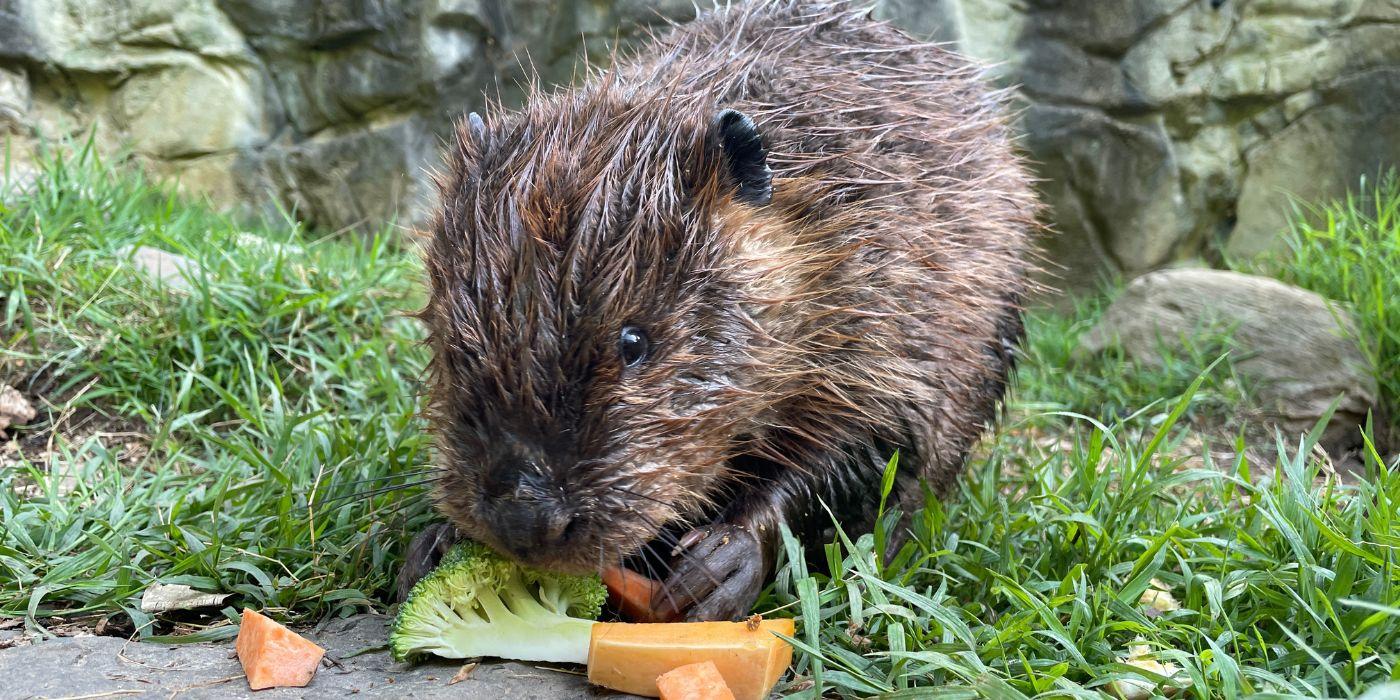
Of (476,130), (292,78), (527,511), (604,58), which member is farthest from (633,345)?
(292,78)

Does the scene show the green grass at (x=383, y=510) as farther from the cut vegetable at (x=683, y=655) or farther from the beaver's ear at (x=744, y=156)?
the beaver's ear at (x=744, y=156)

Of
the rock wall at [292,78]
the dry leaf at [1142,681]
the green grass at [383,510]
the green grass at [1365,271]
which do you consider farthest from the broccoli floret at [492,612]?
the rock wall at [292,78]

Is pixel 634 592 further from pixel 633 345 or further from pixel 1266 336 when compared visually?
pixel 1266 336

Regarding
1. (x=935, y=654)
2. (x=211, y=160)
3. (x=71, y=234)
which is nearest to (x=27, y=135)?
(x=211, y=160)

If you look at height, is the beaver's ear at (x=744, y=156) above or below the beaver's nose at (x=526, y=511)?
above

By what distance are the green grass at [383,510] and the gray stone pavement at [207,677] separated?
0.15 metres

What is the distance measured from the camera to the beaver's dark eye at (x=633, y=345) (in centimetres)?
209

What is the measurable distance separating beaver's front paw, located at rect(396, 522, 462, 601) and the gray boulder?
11.5ft

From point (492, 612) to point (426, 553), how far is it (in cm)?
31

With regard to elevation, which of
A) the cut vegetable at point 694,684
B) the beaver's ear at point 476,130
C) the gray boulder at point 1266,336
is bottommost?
the gray boulder at point 1266,336

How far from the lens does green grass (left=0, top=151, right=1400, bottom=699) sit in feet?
6.94

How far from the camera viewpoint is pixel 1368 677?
1918 mm

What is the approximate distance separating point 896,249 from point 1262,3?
4.64m

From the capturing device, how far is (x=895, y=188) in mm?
2670
